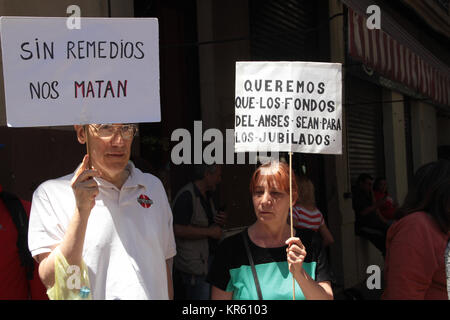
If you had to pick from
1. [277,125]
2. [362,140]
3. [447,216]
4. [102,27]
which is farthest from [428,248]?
[362,140]

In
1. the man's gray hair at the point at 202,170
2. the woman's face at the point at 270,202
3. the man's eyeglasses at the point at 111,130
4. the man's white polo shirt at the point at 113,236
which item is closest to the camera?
the man's white polo shirt at the point at 113,236

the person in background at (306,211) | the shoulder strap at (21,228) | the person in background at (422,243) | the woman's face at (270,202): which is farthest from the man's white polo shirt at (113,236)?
the person in background at (306,211)

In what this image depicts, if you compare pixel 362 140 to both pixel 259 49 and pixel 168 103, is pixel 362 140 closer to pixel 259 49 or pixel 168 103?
pixel 259 49

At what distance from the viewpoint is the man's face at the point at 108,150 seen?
2.62 metres

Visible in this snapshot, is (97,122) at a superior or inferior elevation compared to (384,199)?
superior

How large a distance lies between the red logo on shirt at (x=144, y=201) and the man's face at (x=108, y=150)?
0.18 meters

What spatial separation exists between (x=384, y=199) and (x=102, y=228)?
6.98m

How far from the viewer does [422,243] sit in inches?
124

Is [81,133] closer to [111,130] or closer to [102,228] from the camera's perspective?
[111,130]

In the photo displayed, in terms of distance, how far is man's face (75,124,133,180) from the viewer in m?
2.62

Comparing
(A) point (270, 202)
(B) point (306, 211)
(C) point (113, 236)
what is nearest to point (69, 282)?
(C) point (113, 236)

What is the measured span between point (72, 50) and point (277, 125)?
3.79ft

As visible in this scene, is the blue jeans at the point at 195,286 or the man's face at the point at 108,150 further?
the blue jeans at the point at 195,286

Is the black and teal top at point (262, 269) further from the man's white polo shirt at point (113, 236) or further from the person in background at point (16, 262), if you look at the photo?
the person in background at point (16, 262)
